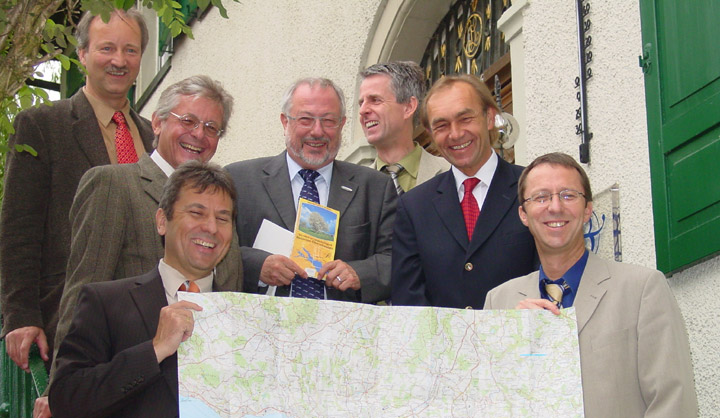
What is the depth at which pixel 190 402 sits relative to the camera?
3162mm

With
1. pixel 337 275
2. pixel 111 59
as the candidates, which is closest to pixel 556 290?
pixel 337 275

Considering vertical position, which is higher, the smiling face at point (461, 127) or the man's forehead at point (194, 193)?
the smiling face at point (461, 127)

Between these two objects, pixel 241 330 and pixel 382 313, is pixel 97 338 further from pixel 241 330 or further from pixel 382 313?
pixel 382 313

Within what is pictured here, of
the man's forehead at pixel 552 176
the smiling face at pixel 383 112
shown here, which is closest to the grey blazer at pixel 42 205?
the smiling face at pixel 383 112

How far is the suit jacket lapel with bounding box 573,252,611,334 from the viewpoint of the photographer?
11.2 feet

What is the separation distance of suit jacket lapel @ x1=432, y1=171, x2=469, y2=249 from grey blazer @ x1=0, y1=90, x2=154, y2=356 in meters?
1.58

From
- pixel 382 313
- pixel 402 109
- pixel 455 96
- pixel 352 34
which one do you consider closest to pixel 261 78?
pixel 352 34

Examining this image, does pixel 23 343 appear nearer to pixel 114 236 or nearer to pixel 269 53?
pixel 114 236

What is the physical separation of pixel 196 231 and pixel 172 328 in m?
0.42

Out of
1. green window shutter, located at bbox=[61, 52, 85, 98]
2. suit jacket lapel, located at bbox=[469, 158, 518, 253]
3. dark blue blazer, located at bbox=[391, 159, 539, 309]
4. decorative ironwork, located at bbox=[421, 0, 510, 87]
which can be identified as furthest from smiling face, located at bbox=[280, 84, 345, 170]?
green window shutter, located at bbox=[61, 52, 85, 98]

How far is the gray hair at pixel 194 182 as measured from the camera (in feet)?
11.8

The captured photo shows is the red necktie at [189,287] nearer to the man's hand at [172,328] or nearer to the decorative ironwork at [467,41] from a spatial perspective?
the man's hand at [172,328]

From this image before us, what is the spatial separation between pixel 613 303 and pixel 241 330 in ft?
4.00

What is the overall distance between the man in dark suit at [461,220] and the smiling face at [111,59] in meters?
1.53
